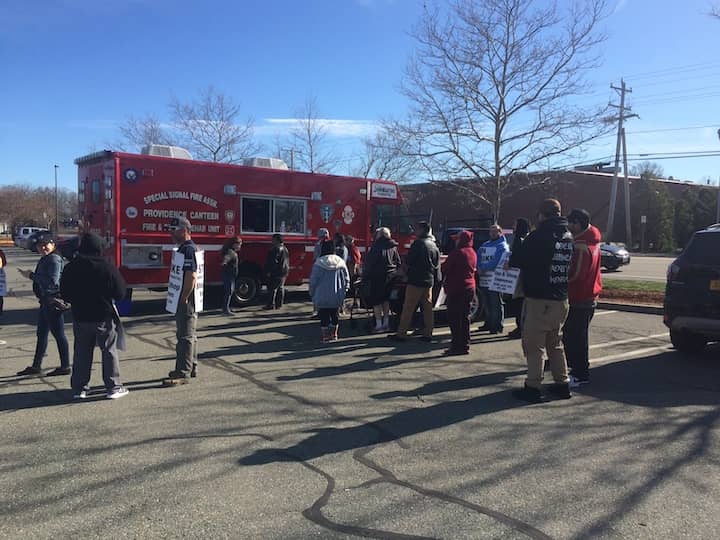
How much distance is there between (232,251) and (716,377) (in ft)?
28.8

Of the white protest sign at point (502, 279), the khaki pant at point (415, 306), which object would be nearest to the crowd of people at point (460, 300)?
the khaki pant at point (415, 306)

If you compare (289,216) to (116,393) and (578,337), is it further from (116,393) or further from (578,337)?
(578,337)

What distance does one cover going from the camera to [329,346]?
859 centimetres

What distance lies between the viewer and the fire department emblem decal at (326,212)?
14.1 metres

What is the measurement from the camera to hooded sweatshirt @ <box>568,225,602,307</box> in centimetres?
625

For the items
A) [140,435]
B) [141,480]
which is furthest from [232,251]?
[141,480]

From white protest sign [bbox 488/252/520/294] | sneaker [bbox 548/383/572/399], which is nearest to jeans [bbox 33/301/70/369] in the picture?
sneaker [bbox 548/383/572/399]

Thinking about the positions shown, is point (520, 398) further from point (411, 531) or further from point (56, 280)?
point (56, 280)

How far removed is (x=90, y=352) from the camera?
5.80m

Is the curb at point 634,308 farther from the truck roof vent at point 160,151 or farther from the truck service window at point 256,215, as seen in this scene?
the truck roof vent at point 160,151

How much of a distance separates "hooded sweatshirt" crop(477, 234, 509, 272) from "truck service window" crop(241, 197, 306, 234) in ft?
18.3

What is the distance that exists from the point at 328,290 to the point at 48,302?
12.5 ft

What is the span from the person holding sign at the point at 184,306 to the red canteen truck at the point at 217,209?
5.46 meters

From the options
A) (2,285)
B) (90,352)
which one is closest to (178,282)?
(90,352)
